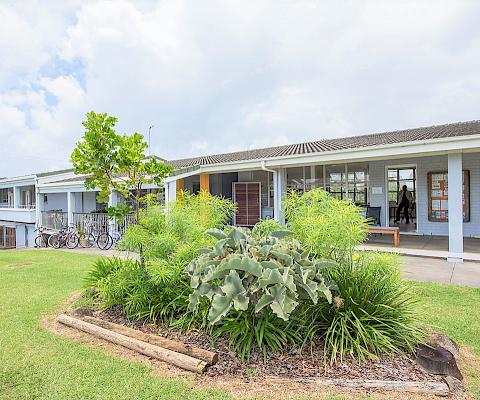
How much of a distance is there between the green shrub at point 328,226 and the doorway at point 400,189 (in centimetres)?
977

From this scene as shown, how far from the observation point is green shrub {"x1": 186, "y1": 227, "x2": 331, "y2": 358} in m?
2.93

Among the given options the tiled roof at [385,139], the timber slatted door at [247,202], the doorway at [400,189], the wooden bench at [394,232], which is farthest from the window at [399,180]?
the timber slatted door at [247,202]

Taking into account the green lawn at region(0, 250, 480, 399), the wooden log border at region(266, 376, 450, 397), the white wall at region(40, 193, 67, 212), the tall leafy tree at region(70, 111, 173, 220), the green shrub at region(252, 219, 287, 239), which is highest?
the tall leafy tree at region(70, 111, 173, 220)

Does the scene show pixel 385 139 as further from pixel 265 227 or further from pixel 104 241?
pixel 104 241

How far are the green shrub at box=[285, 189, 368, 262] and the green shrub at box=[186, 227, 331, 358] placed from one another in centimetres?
24

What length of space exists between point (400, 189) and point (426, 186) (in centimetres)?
119

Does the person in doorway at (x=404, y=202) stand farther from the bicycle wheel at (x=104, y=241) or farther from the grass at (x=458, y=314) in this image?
the bicycle wheel at (x=104, y=241)

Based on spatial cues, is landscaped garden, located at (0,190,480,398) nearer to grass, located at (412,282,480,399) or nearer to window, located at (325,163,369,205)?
grass, located at (412,282,480,399)

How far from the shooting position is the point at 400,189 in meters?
12.7

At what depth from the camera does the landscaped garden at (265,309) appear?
2.97 meters

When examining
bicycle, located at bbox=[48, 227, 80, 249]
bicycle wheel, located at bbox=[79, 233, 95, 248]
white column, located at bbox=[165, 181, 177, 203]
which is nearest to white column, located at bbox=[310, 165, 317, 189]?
white column, located at bbox=[165, 181, 177, 203]

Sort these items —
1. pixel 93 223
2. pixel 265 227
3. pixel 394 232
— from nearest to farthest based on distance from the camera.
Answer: pixel 265 227 → pixel 394 232 → pixel 93 223

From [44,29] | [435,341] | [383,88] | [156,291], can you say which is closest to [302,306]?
[435,341]

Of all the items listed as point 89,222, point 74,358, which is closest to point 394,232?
point 74,358
